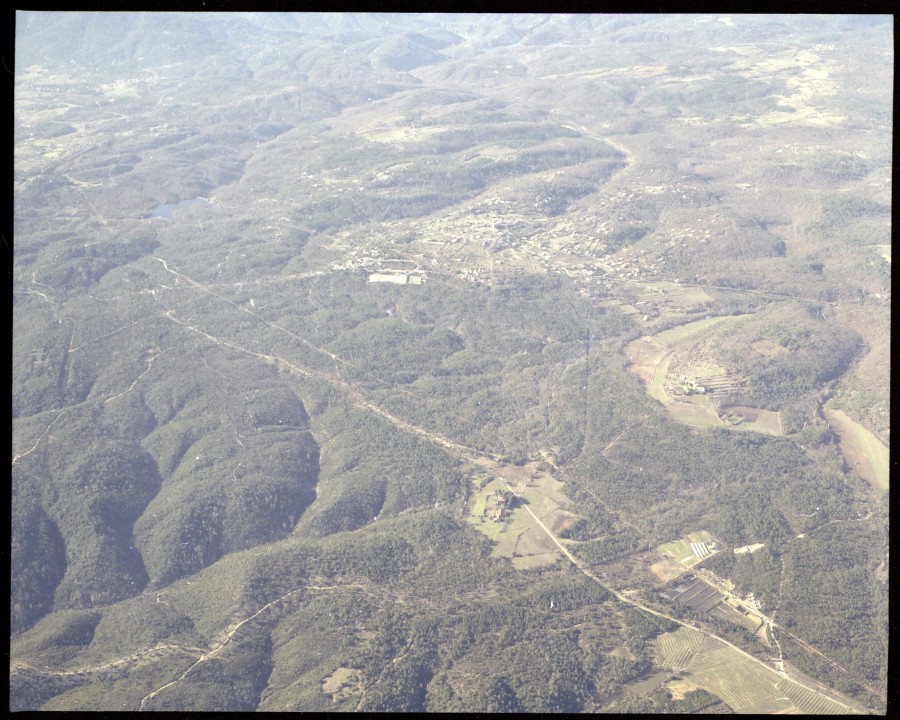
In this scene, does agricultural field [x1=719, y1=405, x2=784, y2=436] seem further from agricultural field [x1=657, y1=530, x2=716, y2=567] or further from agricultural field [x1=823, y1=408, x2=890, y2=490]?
agricultural field [x1=657, y1=530, x2=716, y2=567]

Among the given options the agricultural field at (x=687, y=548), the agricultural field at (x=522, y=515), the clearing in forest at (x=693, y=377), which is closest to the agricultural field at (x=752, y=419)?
the clearing in forest at (x=693, y=377)

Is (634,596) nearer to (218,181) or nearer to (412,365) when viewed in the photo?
(412,365)

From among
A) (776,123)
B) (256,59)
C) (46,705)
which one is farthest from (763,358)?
(256,59)

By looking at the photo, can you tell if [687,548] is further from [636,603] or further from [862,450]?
[862,450]

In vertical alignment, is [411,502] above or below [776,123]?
below

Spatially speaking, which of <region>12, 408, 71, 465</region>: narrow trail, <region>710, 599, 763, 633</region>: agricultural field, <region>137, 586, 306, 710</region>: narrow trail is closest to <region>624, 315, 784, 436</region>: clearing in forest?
<region>710, 599, 763, 633</region>: agricultural field

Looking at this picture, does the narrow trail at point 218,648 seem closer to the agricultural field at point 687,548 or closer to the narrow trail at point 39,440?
the agricultural field at point 687,548
